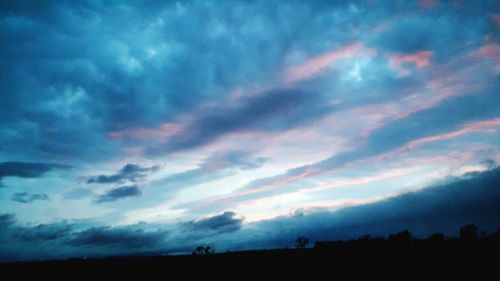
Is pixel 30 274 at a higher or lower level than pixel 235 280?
higher

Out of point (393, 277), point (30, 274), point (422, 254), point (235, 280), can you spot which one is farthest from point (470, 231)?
point (30, 274)

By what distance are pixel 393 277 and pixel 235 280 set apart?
35.7ft

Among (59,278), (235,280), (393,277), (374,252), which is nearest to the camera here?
(393,277)

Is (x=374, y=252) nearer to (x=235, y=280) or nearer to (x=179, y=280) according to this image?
(x=235, y=280)

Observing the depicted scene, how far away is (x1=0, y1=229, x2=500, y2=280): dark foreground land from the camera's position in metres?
21.2

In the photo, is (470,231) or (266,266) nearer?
(266,266)

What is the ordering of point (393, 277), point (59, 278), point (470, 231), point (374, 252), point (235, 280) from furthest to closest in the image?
point (470, 231) → point (374, 252) → point (59, 278) → point (235, 280) → point (393, 277)

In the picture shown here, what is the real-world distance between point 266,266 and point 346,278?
7.34 m

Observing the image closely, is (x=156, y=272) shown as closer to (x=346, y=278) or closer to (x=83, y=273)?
(x=83, y=273)

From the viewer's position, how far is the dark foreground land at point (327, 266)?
21203mm

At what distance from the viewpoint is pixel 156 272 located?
25672 millimetres

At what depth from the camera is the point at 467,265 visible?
21.3 metres

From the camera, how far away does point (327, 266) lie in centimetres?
2414

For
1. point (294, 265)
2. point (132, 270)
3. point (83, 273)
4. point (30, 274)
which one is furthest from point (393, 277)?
point (30, 274)
